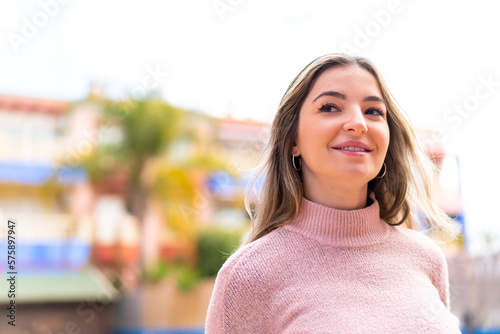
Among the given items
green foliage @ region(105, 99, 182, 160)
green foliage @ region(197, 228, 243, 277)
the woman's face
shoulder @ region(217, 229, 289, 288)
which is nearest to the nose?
the woman's face

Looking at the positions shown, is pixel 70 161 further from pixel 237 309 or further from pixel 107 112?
pixel 237 309

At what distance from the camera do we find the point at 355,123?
1.03 metres

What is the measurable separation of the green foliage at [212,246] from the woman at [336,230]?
367 inches

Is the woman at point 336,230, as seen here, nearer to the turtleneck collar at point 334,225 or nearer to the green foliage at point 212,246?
the turtleneck collar at point 334,225

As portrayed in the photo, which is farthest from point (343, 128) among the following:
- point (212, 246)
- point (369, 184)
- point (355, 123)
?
point (212, 246)

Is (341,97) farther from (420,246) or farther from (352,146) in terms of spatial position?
(420,246)

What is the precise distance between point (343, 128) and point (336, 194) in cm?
14

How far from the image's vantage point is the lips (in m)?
1.03

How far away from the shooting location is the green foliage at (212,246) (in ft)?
34.5

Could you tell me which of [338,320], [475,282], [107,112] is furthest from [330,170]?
[107,112]

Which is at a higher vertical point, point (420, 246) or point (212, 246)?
point (420, 246)

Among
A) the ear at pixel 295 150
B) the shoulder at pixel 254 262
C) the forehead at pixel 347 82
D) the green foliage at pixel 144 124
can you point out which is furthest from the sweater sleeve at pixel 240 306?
the green foliage at pixel 144 124

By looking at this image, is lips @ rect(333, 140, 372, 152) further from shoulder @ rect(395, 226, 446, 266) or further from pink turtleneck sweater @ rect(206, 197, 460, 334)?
shoulder @ rect(395, 226, 446, 266)

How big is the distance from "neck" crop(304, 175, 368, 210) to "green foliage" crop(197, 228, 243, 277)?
9.35 metres
